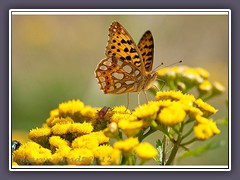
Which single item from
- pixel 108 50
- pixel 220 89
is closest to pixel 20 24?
pixel 108 50

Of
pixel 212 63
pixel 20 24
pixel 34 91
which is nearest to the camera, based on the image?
pixel 20 24

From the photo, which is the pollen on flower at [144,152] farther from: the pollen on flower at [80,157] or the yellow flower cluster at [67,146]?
the pollen on flower at [80,157]

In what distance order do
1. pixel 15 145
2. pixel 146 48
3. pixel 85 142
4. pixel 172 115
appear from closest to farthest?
pixel 172 115 < pixel 85 142 < pixel 15 145 < pixel 146 48

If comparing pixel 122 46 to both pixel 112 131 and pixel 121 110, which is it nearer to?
pixel 121 110

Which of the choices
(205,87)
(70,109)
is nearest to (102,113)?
(70,109)

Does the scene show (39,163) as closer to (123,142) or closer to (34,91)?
(123,142)
